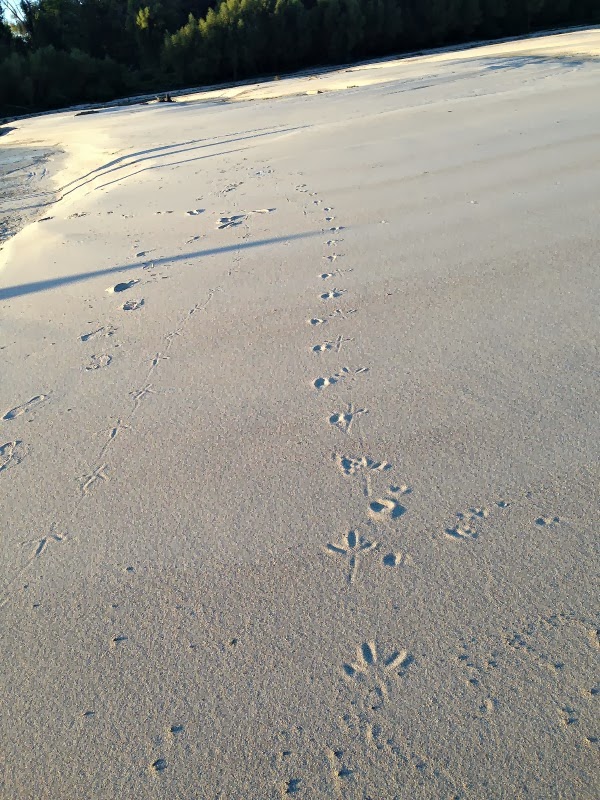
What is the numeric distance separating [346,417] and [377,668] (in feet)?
4.27

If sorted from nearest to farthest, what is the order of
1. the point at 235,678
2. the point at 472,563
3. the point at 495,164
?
1. the point at 235,678
2. the point at 472,563
3. the point at 495,164

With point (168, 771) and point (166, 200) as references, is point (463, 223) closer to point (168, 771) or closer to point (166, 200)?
point (166, 200)

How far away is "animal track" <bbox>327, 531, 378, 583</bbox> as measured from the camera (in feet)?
7.70

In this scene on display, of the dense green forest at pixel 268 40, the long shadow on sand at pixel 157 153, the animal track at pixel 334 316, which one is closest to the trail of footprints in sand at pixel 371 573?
the animal track at pixel 334 316

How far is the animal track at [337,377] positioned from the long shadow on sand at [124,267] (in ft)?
6.33

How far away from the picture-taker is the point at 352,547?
239 cm

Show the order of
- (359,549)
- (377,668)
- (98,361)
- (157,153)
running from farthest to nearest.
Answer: (157,153), (98,361), (359,549), (377,668)

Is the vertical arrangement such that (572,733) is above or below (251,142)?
above

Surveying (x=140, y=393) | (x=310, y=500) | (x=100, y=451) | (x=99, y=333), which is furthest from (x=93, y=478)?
(x=99, y=333)

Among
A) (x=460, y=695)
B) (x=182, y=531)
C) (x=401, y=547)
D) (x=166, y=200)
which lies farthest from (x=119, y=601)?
(x=166, y=200)

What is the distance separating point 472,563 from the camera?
7.41 feet

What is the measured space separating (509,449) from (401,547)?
688mm

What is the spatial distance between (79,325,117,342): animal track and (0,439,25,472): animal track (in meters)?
1.00

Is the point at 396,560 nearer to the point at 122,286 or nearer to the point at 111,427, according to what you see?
the point at 111,427
